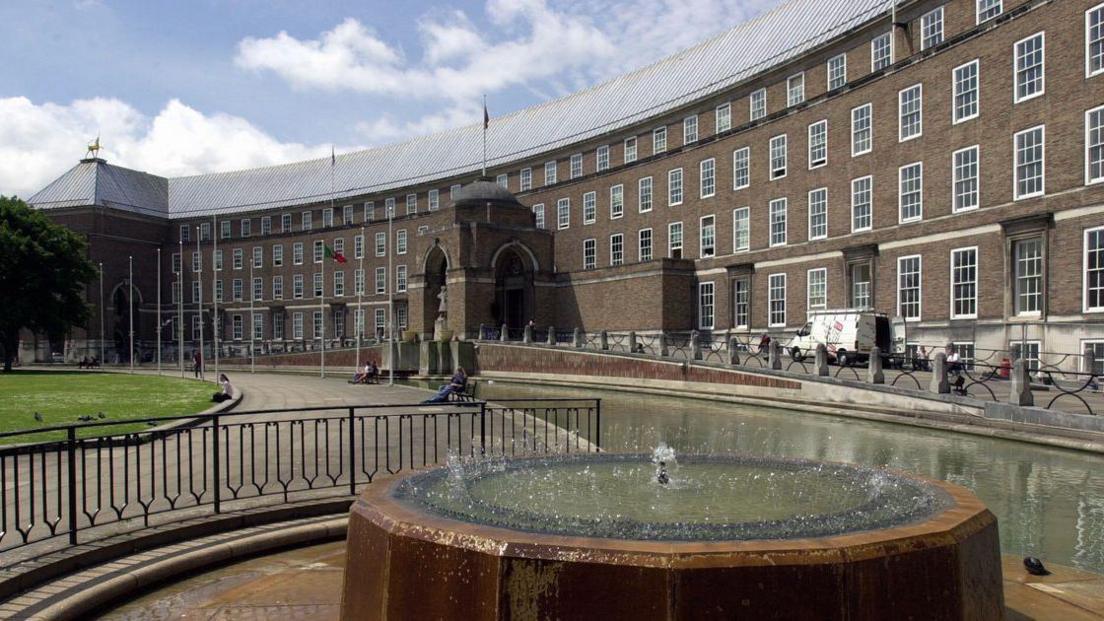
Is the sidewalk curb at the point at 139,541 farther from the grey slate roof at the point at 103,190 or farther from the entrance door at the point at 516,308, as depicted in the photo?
the grey slate roof at the point at 103,190

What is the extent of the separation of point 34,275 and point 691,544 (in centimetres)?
5926

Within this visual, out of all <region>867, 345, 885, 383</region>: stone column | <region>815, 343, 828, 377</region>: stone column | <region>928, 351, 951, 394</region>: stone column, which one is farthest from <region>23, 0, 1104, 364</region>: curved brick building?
<region>928, 351, 951, 394</region>: stone column

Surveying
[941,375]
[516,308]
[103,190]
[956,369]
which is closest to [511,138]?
[516,308]

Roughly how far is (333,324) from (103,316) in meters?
22.8

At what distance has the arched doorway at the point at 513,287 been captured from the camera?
59125mm

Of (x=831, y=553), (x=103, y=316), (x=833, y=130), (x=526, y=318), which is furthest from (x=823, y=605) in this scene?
(x=103, y=316)

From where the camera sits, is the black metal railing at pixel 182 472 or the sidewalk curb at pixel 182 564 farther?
the black metal railing at pixel 182 472

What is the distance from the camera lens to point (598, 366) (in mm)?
40031

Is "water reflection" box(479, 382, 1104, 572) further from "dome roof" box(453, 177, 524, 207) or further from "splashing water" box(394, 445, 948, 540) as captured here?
"dome roof" box(453, 177, 524, 207)

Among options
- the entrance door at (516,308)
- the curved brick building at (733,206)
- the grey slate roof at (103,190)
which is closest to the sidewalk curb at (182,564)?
the curved brick building at (733,206)

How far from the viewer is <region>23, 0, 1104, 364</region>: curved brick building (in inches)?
1100

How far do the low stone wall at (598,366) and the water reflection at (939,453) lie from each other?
1.67 meters

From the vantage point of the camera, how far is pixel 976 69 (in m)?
30.5

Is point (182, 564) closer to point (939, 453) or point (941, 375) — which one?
point (939, 453)
